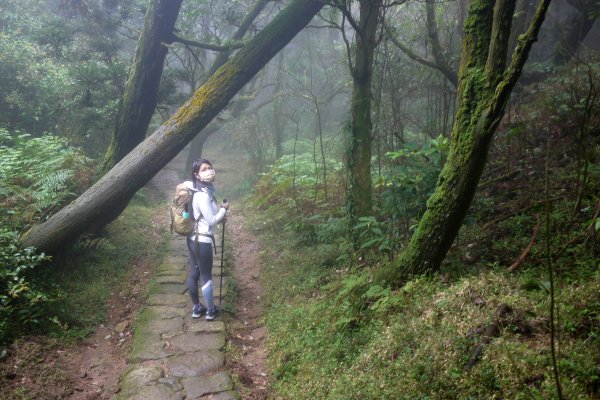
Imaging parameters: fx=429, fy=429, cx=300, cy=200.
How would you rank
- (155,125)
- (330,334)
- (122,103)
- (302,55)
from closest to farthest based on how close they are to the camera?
(330,334)
(122,103)
(155,125)
(302,55)

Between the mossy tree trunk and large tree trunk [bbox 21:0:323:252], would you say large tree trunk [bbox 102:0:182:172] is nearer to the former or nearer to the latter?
large tree trunk [bbox 21:0:323:252]

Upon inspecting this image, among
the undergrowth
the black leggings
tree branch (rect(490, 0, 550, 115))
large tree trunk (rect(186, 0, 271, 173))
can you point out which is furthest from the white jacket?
large tree trunk (rect(186, 0, 271, 173))

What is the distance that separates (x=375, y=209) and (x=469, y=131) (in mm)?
3647

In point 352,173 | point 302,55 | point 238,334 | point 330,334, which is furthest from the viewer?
point 302,55

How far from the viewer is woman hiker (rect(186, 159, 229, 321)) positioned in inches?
252

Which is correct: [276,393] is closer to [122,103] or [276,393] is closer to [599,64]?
[122,103]

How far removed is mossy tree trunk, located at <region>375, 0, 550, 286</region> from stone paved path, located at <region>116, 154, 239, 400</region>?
97.2 inches

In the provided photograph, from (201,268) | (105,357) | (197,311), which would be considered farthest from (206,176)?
(105,357)

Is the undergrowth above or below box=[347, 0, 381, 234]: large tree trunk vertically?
below

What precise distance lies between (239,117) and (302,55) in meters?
5.35

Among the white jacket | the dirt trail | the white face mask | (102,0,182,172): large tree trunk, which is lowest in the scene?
the dirt trail

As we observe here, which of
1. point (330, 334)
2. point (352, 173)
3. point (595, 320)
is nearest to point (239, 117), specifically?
point (352, 173)

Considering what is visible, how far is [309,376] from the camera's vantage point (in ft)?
15.3

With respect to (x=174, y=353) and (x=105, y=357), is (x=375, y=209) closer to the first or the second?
(x=174, y=353)
